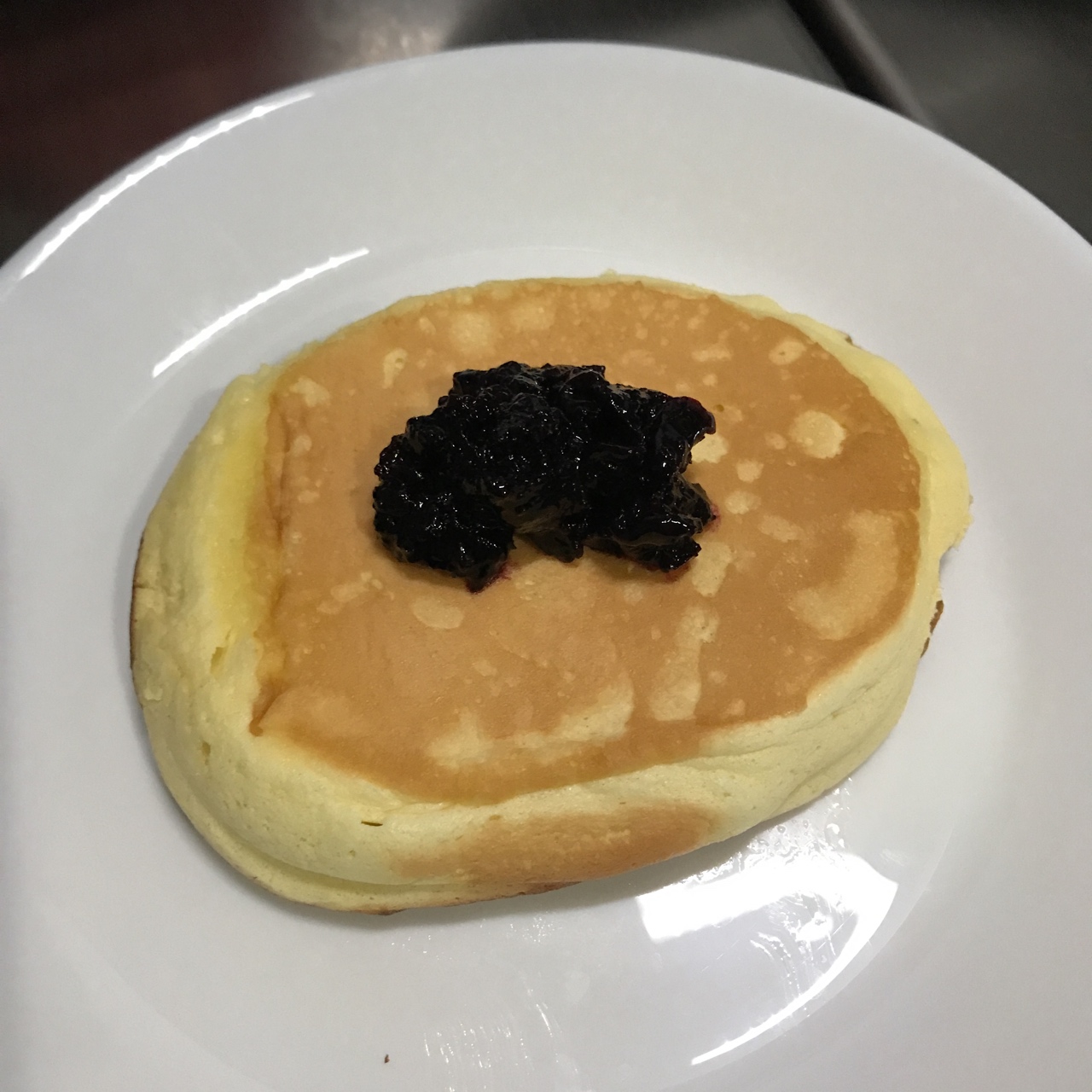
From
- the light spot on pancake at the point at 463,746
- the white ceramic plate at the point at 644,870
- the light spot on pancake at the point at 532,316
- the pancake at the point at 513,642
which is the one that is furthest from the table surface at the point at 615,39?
the light spot on pancake at the point at 463,746

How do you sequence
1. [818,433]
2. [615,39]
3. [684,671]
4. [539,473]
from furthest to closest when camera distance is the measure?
1. [615,39]
2. [818,433]
3. [684,671]
4. [539,473]

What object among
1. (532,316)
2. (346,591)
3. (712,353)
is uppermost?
(532,316)

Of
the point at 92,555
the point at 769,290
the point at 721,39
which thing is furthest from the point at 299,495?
the point at 721,39

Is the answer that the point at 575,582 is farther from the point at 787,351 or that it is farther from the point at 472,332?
the point at 787,351

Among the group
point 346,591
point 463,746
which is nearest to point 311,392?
point 346,591

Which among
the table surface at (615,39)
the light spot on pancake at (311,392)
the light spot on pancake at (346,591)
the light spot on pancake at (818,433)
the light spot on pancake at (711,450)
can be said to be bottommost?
the light spot on pancake at (818,433)

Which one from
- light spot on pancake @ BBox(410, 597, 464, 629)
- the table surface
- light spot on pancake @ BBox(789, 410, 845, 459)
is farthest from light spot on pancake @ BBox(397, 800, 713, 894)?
the table surface

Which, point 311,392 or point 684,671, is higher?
point 311,392

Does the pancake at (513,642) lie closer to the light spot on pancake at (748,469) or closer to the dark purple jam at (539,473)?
the light spot on pancake at (748,469)
